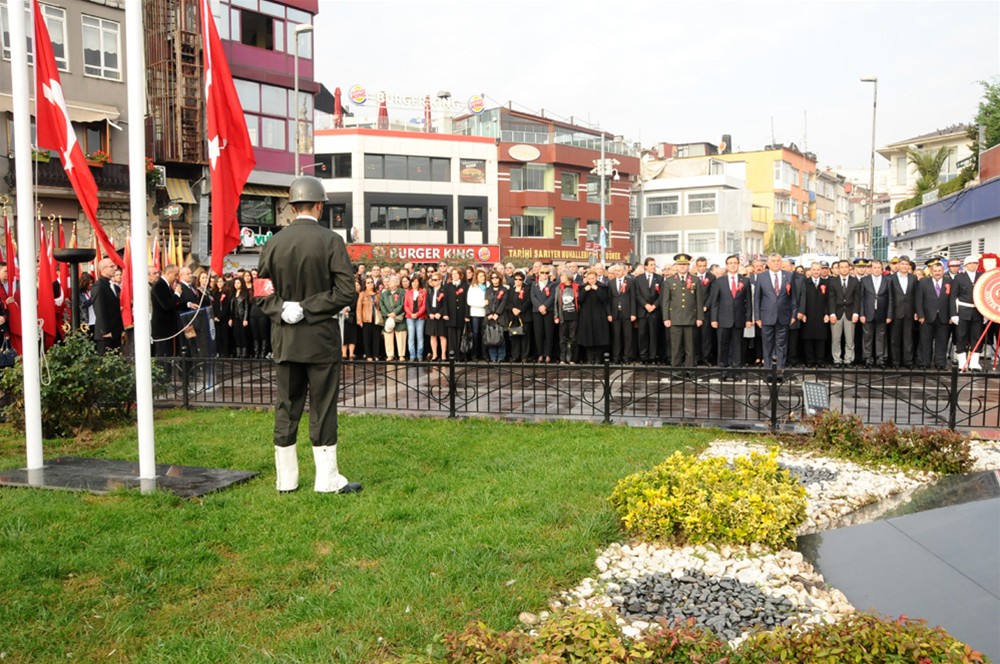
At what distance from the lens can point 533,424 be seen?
1036 centimetres

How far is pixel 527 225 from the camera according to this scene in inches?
2405

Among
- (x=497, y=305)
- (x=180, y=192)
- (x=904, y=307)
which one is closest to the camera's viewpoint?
(x=904, y=307)

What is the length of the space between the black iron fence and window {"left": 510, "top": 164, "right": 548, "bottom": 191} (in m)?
47.8

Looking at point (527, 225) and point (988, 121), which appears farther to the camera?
point (527, 225)

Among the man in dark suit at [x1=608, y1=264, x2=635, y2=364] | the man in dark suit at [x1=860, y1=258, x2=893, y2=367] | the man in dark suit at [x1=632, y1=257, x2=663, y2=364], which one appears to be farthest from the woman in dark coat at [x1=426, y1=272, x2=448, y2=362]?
the man in dark suit at [x1=860, y1=258, x2=893, y2=367]

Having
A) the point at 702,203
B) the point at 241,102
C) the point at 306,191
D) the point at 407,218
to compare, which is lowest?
the point at 306,191

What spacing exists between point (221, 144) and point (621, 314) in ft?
35.5

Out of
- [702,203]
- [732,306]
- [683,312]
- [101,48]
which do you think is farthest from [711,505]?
[702,203]

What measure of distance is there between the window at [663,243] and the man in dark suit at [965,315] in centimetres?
5989

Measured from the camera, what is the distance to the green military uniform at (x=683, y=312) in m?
15.7

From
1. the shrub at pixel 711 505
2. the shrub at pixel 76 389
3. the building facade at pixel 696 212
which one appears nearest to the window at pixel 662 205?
the building facade at pixel 696 212

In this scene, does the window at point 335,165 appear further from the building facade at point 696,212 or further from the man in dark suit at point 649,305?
the man in dark suit at point 649,305

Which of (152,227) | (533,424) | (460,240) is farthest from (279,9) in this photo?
(533,424)

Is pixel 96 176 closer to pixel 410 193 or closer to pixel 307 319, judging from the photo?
pixel 307 319
